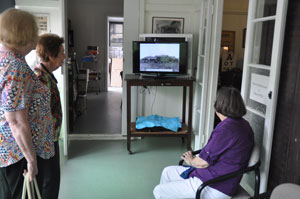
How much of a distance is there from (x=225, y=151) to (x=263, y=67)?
69cm

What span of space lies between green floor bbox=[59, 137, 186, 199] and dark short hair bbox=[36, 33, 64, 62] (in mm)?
1420

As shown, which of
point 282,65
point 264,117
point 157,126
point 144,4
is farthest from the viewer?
point 144,4

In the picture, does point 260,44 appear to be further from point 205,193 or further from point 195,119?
point 195,119

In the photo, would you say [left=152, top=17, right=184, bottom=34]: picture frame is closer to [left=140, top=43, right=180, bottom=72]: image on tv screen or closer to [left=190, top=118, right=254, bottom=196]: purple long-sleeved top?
[left=140, top=43, right=180, bottom=72]: image on tv screen

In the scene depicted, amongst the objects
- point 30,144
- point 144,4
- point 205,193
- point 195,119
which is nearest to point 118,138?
point 195,119

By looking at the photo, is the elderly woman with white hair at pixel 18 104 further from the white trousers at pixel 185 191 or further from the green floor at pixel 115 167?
the green floor at pixel 115 167

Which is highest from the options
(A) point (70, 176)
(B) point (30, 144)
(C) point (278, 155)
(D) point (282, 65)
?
(D) point (282, 65)

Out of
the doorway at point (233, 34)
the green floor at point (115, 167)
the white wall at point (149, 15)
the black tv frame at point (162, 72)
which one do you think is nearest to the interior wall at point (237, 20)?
the doorway at point (233, 34)

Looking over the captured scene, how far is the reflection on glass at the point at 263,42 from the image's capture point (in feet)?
6.46

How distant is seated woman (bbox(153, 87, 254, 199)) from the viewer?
1763 millimetres

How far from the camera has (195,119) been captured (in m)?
3.98

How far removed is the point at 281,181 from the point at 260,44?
3.27ft

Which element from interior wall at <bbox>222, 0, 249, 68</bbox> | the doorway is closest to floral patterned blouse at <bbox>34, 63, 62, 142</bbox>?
the doorway

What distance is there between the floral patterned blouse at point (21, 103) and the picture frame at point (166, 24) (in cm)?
275
